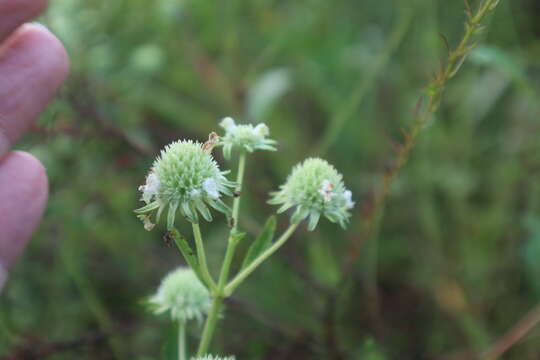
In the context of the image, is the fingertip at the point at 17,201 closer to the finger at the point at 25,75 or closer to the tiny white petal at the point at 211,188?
the finger at the point at 25,75

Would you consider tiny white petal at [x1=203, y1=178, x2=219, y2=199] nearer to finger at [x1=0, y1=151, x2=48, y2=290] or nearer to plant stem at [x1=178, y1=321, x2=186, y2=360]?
plant stem at [x1=178, y1=321, x2=186, y2=360]

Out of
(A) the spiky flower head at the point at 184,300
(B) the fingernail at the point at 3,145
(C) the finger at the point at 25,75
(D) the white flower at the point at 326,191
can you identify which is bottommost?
(A) the spiky flower head at the point at 184,300

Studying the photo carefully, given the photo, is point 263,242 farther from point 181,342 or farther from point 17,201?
point 17,201

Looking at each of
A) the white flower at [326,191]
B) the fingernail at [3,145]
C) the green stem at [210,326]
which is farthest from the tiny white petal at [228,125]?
the fingernail at [3,145]

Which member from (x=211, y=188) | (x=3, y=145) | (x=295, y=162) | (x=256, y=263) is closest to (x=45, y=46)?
(x=3, y=145)

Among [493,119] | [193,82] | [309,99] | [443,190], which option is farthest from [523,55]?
[193,82]

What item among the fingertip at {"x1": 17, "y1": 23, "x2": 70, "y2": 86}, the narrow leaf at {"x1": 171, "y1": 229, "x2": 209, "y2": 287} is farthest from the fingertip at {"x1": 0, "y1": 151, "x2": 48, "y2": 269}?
the narrow leaf at {"x1": 171, "y1": 229, "x2": 209, "y2": 287}

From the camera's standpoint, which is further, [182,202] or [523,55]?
[523,55]

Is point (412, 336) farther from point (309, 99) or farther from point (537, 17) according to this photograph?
point (537, 17)
